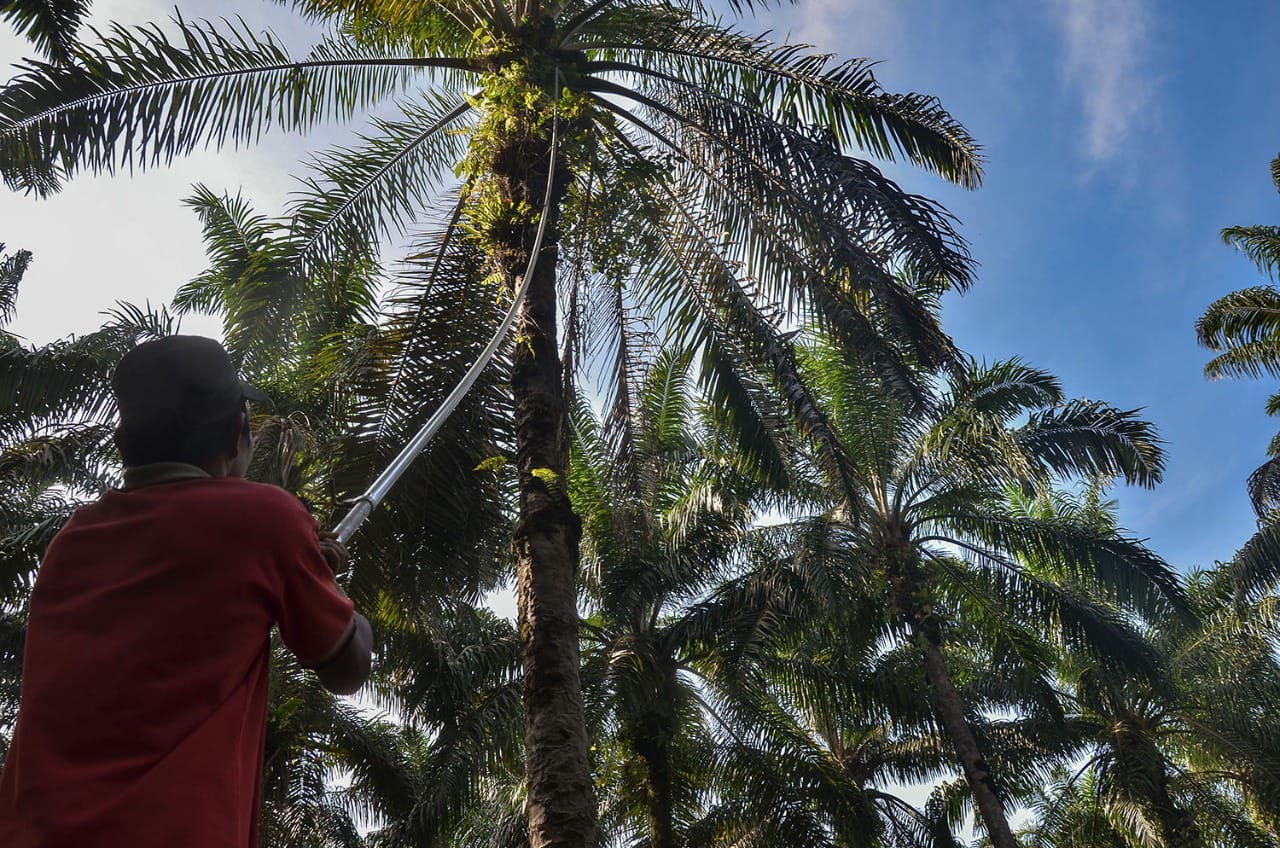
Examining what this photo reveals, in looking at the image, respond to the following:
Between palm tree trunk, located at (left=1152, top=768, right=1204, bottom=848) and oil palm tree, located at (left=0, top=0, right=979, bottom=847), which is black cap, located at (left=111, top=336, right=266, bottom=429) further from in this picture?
palm tree trunk, located at (left=1152, top=768, right=1204, bottom=848)

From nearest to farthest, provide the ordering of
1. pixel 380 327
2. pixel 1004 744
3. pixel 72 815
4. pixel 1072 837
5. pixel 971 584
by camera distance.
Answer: pixel 72 815, pixel 380 327, pixel 971 584, pixel 1004 744, pixel 1072 837

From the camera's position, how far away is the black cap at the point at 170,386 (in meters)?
1.75

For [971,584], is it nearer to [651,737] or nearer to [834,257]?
[651,737]

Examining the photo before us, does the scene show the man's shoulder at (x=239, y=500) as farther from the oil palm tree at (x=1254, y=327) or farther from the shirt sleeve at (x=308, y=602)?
the oil palm tree at (x=1254, y=327)

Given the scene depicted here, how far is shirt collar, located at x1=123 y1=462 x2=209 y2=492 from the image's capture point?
174cm

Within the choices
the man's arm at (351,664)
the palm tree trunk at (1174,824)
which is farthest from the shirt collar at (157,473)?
the palm tree trunk at (1174,824)

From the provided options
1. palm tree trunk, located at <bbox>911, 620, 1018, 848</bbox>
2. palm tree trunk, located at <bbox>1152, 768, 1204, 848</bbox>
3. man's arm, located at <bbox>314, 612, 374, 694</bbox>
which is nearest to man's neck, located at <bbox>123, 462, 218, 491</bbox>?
man's arm, located at <bbox>314, 612, 374, 694</bbox>

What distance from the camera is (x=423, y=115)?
8.70 meters

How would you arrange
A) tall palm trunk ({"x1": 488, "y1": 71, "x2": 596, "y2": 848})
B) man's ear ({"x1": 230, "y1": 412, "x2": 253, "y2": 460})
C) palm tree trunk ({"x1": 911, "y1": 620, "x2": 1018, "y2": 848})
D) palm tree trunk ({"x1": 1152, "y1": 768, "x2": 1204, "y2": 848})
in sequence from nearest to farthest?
1. man's ear ({"x1": 230, "y1": 412, "x2": 253, "y2": 460})
2. tall palm trunk ({"x1": 488, "y1": 71, "x2": 596, "y2": 848})
3. palm tree trunk ({"x1": 911, "y1": 620, "x2": 1018, "y2": 848})
4. palm tree trunk ({"x1": 1152, "y1": 768, "x2": 1204, "y2": 848})

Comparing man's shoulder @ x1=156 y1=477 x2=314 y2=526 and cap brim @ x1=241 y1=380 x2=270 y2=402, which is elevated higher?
cap brim @ x1=241 y1=380 x2=270 y2=402

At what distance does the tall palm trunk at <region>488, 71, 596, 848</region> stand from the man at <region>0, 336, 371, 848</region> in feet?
11.0

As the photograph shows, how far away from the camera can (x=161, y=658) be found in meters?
1.50

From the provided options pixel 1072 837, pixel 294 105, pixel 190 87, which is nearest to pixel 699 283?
pixel 294 105

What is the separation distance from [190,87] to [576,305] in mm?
3197
